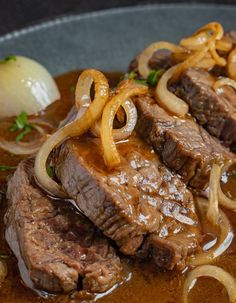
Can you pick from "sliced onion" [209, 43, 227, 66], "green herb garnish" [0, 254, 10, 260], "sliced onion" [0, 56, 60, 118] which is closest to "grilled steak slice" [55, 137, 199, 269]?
"green herb garnish" [0, 254, 10, 260]

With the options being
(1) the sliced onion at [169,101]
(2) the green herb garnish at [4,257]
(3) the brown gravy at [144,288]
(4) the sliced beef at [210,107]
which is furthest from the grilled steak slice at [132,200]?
(4) the sliced beef at [210,107]

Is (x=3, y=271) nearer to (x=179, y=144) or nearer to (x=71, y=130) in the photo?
(x=71, y=130)

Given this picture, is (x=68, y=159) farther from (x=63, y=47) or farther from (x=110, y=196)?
(x=63, y=47)

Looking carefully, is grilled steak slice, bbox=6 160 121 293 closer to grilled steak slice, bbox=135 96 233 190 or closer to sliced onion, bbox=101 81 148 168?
sliced onion, bbox=101 81 148 168

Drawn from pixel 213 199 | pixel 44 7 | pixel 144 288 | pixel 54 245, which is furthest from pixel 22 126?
pixel 44 7

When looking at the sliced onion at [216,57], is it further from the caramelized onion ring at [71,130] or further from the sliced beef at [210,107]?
A: the caramelized onion ring at [71,130]

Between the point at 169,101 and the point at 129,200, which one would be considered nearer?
the point at 129,200
